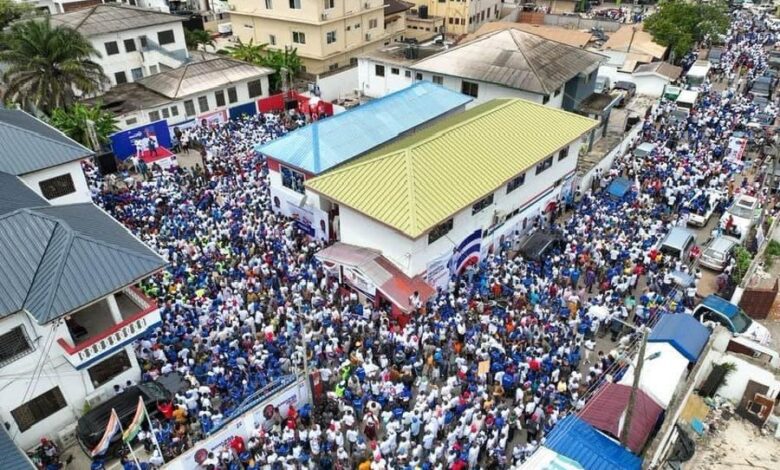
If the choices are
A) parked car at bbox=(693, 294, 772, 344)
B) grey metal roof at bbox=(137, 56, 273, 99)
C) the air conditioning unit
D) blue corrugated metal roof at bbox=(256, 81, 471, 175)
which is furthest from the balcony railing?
grey metal roof at bbox=(137, 56, 273, 99)

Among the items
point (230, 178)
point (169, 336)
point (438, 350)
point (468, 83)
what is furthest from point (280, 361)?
point (468, 83)

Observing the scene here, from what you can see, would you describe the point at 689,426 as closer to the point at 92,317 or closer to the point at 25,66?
the point at 92,317

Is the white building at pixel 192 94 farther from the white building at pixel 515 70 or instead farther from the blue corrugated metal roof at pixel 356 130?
the blue corrugated metal roof at pixel 356 130

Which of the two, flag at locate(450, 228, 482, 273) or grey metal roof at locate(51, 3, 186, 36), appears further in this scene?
grey metal roof at locate(51, 3, 186, 36)

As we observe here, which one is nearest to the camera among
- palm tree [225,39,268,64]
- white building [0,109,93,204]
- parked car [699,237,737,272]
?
white building [0,109,93,204]

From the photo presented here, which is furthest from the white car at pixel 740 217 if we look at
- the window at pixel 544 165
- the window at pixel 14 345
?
the window at pixel 14 345

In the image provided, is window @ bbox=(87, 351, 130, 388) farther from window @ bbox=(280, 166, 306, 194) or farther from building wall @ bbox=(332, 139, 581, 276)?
window @ bbox=(280, 166, 306, 194)

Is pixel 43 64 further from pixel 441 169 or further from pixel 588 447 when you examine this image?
pixel 588 447
